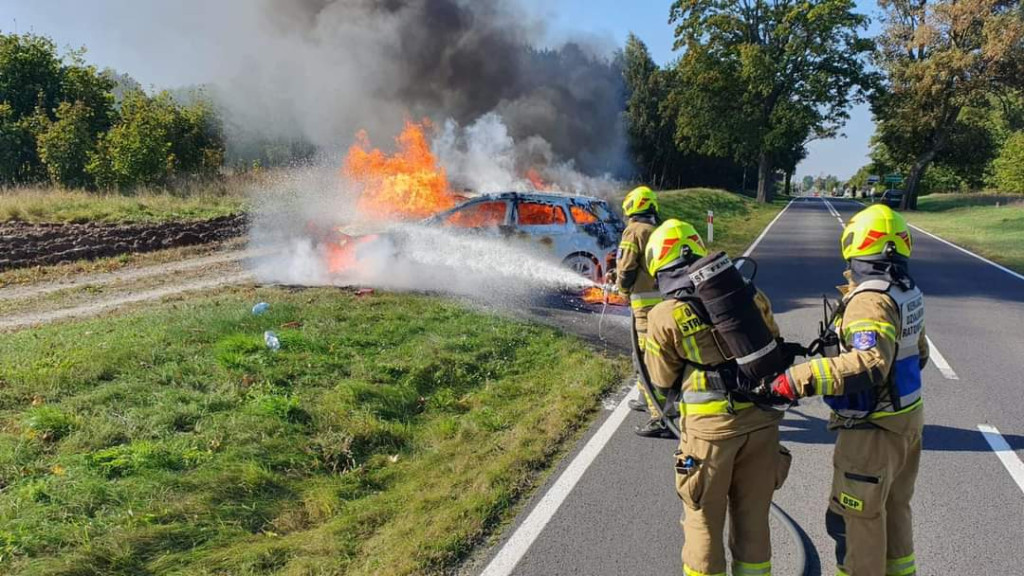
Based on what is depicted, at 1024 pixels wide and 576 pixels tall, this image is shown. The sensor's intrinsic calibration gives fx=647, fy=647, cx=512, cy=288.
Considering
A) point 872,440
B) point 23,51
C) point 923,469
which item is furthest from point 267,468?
point 23,51

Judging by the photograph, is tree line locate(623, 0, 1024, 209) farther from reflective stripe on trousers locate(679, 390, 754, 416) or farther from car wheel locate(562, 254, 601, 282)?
reflective stripe on trousers locate(679, 390, 754, 416)

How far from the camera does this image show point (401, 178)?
12.6m

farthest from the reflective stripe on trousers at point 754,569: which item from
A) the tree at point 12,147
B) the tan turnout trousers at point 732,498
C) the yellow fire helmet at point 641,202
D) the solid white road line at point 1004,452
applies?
the tree at point 12,147

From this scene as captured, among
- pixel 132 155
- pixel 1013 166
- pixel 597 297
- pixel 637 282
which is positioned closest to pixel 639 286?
pixel 637 282

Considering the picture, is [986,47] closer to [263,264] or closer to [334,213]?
[334,213]

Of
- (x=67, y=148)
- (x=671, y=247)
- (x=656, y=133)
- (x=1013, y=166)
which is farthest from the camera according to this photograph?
(x=656, y=133)

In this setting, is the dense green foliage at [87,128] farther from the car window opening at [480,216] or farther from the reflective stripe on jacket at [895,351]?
the reflective stripe on jacket at [895,351]

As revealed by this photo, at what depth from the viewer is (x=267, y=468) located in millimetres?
4219

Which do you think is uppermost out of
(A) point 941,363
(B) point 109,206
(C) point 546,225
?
(B) point 109,206

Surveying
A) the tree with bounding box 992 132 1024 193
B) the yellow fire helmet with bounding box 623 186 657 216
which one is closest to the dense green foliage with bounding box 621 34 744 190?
the tree with bounding box 992 132 1024 193

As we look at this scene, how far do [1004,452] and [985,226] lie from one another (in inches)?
941

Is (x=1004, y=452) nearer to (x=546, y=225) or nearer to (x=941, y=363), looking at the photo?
(x=941, y=363)

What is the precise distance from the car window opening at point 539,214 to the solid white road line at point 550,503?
483cm

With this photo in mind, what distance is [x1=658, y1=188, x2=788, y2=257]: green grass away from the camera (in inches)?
757
